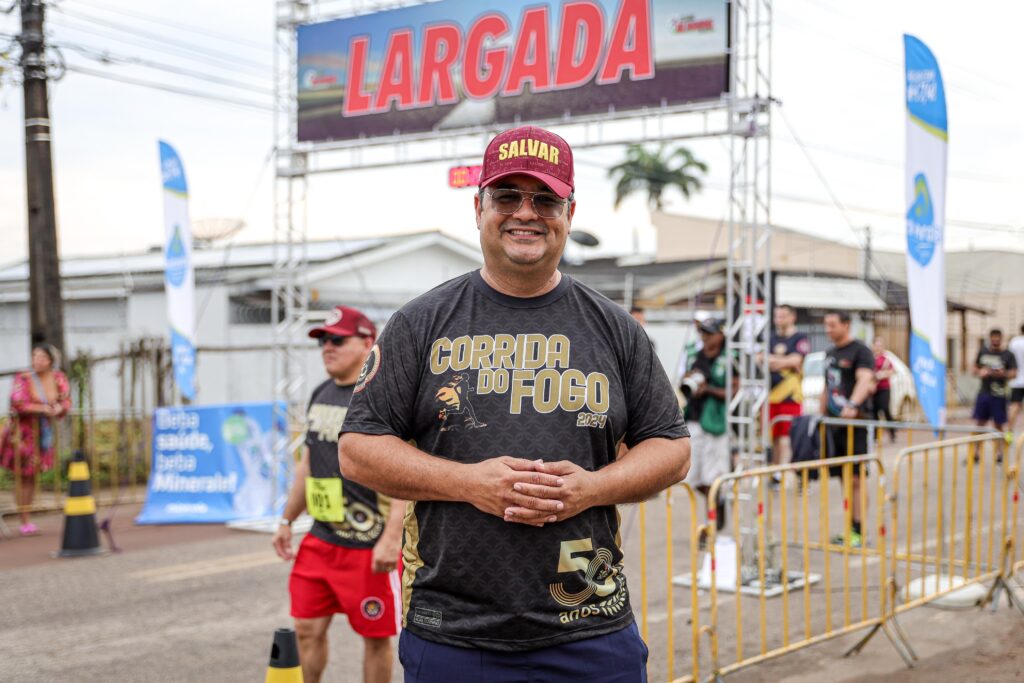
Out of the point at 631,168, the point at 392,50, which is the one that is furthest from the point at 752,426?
the point at 631,168

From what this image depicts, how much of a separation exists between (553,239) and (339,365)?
250 cm

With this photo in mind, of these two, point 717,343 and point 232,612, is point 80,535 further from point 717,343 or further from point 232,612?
point 717,343

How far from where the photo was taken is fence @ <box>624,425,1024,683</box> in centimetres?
585

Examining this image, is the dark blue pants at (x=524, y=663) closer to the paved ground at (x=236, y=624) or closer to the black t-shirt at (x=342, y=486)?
the black t-shirt at (x=342, y=486)

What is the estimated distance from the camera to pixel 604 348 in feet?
9.02

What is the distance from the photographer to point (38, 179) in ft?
43.3

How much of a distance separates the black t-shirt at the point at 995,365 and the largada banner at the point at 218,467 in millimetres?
10531

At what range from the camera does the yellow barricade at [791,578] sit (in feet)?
19.6

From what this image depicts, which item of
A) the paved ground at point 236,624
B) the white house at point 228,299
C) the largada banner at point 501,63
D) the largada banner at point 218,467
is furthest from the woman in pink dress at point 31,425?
the white house at point 228,299

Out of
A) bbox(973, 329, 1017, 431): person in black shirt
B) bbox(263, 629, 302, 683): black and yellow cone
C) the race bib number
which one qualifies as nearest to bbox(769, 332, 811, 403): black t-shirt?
bbox(973, 329, 1017, 431): person in black shirt

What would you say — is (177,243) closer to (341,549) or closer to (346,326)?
(346,326)

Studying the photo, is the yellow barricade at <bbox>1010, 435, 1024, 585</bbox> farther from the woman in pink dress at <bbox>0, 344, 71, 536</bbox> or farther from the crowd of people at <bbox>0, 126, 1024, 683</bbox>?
the woman in pink dress at <bbox>0, 344, 71, 536</bbox>

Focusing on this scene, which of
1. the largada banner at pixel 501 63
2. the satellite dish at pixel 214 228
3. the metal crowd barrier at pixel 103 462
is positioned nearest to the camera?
the largada banner at pixel 501 63

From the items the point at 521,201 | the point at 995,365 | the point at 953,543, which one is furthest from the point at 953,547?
the point at 995,365
